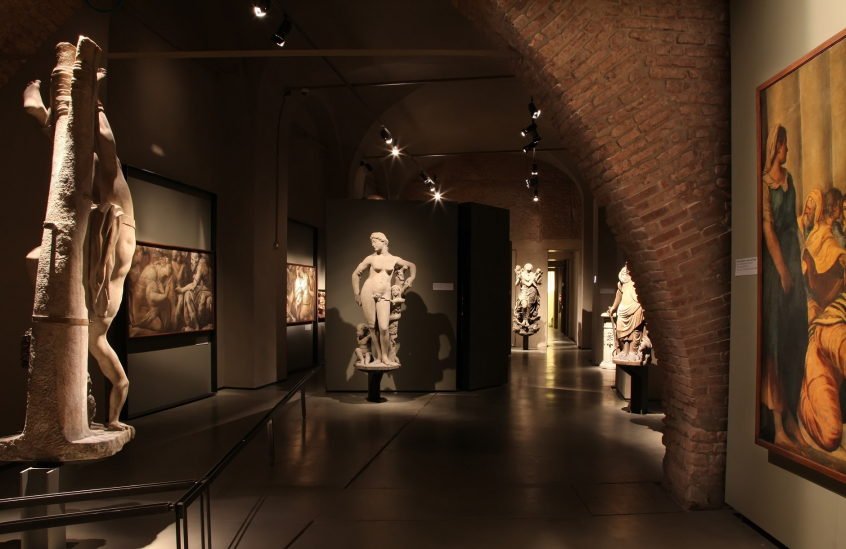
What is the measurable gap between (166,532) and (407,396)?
5955mm

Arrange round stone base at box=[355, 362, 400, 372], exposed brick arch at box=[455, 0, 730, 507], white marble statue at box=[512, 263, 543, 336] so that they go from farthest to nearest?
white marble statue at box=[512, 263, 543, 336]
round stone base at box=[355, 362, 400, 372]
exposed brick arch at box=[455, 0, 730, 507]

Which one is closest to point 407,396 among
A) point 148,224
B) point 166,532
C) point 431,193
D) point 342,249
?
point 342,249

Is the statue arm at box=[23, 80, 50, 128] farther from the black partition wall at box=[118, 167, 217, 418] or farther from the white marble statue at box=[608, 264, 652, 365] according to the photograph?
the white marble statue at box=[608, 264, 652, 365]

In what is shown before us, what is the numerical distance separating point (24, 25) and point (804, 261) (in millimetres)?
6104

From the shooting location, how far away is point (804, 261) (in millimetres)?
3451

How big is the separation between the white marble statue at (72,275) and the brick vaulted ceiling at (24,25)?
5.90 feet

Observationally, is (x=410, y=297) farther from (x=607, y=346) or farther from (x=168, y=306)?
(x=607, y=346)

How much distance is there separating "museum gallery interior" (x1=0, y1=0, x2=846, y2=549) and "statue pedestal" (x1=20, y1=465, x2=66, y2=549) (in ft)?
0.05

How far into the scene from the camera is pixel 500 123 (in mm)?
16031

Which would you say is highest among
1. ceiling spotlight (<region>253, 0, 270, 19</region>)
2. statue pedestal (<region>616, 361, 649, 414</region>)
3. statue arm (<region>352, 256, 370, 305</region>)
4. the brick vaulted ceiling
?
ceiling spotlight (<region>253, 0, 270, 19</region>)

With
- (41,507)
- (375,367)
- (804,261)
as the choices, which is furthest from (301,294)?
(804,261)

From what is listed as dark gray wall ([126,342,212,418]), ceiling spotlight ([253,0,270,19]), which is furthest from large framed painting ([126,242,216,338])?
ceiling spotlight ([253,0,270,19])

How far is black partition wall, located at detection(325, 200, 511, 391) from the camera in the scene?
1018 centimetres

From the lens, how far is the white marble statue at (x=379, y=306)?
9.05 meters
